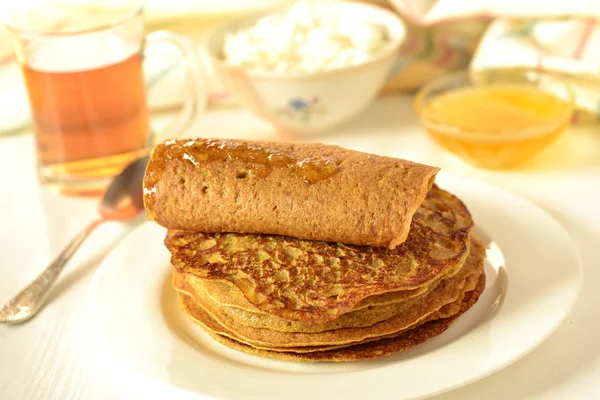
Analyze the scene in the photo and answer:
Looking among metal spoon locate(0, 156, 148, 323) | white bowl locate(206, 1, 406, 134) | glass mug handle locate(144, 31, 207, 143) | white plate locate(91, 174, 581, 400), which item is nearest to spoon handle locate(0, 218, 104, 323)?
metal spoon locate(0, 156, 148, 323)

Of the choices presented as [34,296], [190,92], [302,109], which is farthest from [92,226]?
[302,109]

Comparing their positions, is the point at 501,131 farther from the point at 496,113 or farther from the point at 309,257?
the point at 309,257

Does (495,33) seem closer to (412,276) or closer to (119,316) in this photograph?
(412,276)

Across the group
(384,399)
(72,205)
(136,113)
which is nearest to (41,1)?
(136,113)

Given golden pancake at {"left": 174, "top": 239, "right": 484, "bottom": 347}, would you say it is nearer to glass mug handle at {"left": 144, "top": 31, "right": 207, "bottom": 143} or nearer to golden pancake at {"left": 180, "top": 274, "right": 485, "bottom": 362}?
golden pancake at {"left": 180, "top": 274, "right": 485, "bottom": 362}

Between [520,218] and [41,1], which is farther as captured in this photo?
[41,1]
